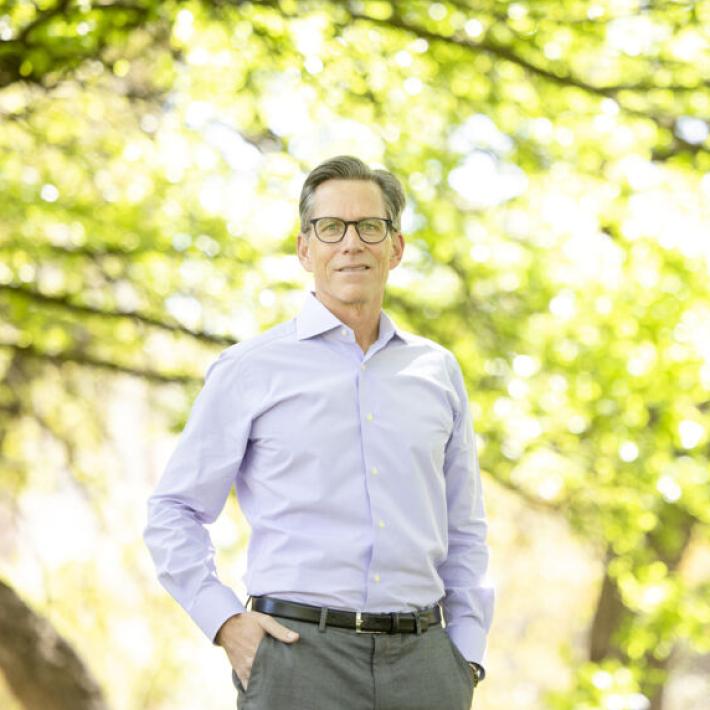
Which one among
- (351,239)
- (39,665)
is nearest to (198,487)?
(351,239)

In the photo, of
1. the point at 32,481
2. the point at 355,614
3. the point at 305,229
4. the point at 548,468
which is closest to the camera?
the point at 355,614

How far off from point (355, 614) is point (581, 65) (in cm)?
464

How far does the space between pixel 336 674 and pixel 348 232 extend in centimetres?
86

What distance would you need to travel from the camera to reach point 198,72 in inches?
230

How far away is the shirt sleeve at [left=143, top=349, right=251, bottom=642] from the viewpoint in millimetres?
2301

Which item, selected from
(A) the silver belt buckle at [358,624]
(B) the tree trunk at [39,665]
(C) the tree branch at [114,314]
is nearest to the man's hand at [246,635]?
(A) the silver belt buckle at [358,624]

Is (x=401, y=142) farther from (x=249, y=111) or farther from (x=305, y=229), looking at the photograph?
(x=305, y=229)

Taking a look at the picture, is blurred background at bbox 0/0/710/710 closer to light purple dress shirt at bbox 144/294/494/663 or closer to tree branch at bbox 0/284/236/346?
tree branch at bbox 0/284/236/346

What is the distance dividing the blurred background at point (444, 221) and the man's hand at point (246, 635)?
3.46 meters

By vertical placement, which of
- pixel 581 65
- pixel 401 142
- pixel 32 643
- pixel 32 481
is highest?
pixel 581 65

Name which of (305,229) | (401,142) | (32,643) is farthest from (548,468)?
(305,229)

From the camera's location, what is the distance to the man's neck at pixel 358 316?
2.44 metres

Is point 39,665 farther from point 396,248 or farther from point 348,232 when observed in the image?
point 348,232

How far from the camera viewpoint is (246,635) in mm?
2203
